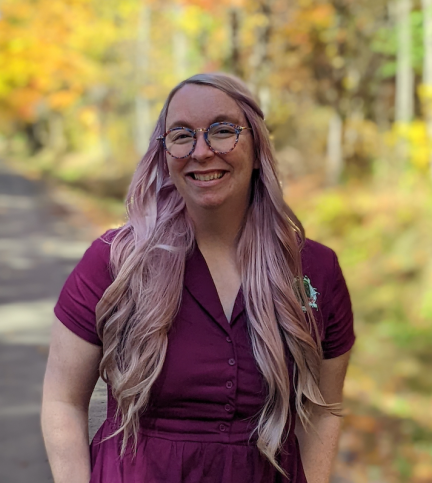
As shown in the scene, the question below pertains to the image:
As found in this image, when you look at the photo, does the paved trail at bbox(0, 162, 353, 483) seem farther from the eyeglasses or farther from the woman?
the eyeglasses

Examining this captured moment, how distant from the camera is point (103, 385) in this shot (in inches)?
92.5

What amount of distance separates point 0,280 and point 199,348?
7716 mm

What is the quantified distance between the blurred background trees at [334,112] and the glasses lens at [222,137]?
2.15ft

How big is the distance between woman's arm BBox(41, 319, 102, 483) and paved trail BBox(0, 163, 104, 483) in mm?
360

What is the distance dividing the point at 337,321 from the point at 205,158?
2.13 ft

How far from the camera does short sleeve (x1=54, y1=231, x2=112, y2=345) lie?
5.83 feet

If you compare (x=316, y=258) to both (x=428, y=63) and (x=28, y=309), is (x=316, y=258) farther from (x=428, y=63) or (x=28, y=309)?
(x=428, y=63)

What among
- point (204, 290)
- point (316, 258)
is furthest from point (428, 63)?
point (204, 290)

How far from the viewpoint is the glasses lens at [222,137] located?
1863 millimetres

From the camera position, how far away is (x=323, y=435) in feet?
6.80

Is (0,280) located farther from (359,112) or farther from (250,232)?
(359,112)

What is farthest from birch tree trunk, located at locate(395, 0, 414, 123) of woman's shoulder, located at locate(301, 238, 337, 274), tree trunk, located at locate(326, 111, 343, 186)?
woman's shoulder, located at locate(301, 238, 337, 274)

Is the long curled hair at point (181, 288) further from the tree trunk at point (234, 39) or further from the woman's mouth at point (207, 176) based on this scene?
the tree trunk at point (234, 39)

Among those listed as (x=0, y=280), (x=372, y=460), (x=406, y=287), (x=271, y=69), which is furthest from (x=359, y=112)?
(x=372, y=460)
